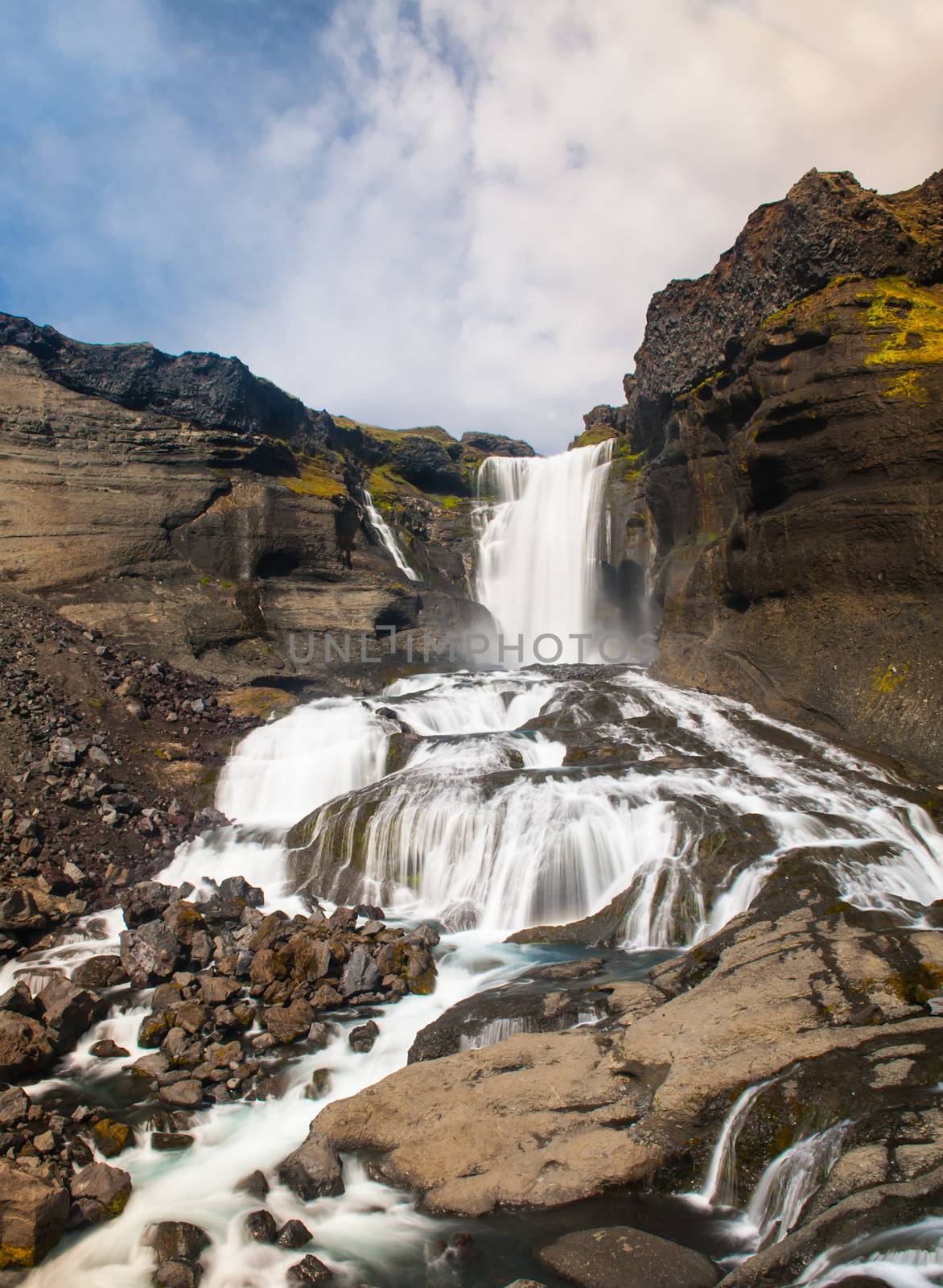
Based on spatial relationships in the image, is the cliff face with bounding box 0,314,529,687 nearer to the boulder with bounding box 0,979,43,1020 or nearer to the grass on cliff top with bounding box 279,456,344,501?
the grass on cliff top with bounding box 279,456,344,501

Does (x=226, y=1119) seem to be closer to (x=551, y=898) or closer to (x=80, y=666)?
(x=551, y=898)

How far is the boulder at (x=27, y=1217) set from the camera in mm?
5738

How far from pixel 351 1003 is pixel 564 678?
17.9m

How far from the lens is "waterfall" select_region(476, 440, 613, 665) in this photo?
139 feet

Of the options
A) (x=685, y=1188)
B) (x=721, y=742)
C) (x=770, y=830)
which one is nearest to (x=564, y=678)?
(x=721, y=742)

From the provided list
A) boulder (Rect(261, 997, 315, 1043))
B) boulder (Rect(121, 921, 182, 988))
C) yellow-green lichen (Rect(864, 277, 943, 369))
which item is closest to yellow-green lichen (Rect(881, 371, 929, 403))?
yellow-green lichen (Rect(864, 277, 943, 369))

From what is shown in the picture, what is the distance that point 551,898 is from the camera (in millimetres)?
13273

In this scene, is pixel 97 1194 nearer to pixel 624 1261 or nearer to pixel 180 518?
pixel 624 1261

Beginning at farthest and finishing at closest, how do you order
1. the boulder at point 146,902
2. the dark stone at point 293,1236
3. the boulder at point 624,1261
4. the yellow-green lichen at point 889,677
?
the yellow-green lichen at point 889,677
the boulder at point 146,902
the dark stone at point 293,1236
the boulder at point 624,1261

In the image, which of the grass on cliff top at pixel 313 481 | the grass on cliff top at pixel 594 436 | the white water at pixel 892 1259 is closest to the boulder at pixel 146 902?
the white water at pixel 892 1259

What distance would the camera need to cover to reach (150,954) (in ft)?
37.2

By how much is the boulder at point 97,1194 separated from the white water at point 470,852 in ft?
0.42

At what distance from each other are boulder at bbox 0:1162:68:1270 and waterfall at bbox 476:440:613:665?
35004mm

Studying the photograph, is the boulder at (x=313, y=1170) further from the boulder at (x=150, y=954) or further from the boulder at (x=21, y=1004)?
the boulder at (x=150, y=954)
